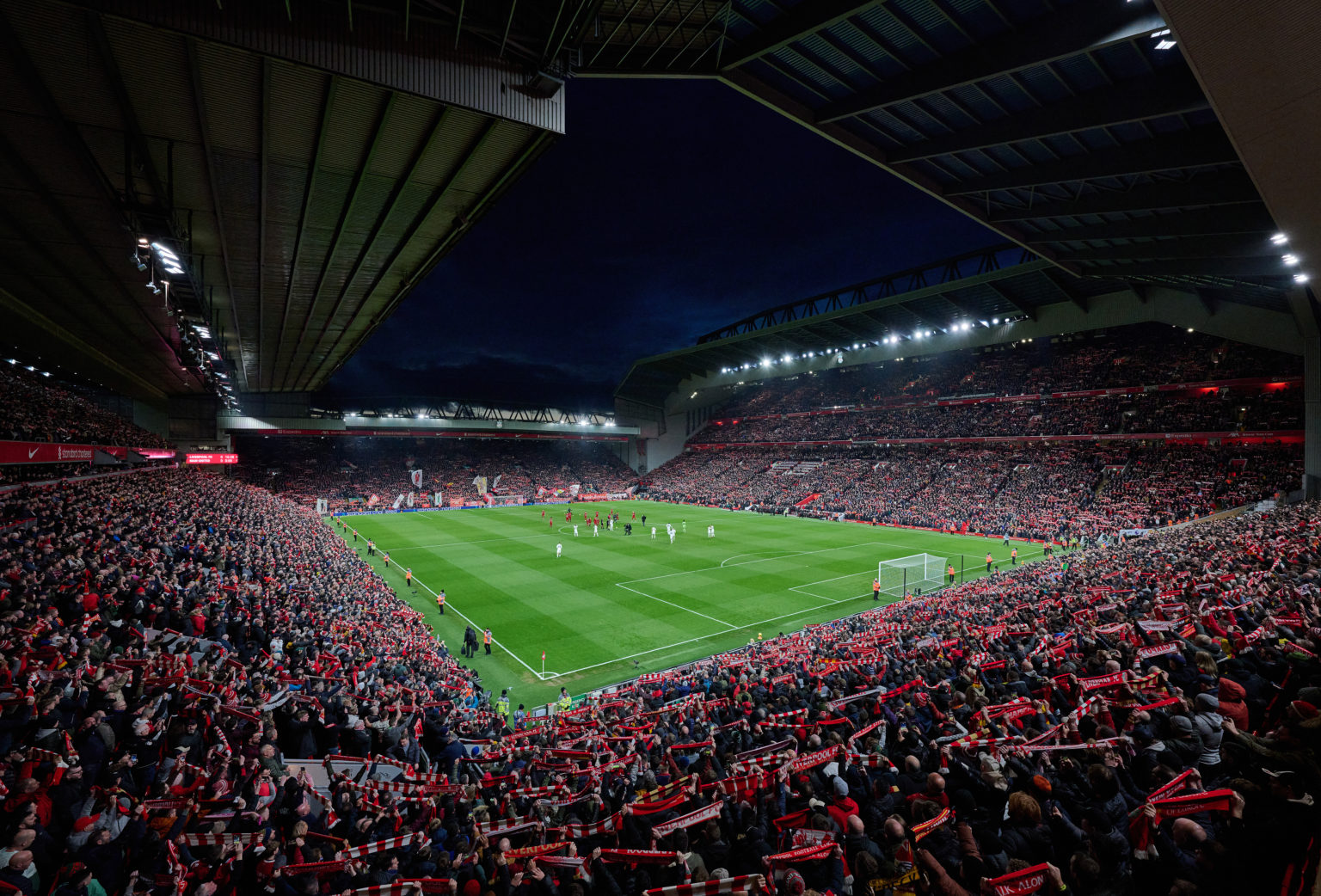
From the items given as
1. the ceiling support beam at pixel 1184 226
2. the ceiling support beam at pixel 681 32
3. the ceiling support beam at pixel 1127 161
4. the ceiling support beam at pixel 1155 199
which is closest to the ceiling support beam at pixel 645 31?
the ceiling support beam at pixel 681 32

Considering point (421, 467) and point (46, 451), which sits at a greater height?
point (46, 451)

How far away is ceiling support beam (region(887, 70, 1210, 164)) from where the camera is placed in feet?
35.1

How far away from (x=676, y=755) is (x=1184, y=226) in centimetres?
1857

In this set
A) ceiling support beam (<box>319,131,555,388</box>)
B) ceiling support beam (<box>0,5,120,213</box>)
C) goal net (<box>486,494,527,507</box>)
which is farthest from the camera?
goal net (<box>486,494,527,507</box>)

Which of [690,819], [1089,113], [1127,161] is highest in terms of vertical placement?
[1089,113]

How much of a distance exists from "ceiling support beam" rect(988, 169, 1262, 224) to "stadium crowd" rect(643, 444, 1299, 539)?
2362 cm

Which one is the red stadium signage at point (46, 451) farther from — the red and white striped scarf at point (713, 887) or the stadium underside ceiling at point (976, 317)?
the stadium underside ceiling at point (976, 317)

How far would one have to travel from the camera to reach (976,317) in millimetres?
47781

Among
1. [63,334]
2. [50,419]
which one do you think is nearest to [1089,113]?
[63,334]

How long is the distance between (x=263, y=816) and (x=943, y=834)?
612cm

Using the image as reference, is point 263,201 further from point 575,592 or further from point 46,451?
point 575,592

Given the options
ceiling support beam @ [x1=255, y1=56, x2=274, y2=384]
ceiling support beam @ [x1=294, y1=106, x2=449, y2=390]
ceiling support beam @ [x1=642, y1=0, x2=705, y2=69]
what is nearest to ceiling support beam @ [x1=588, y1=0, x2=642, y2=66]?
ceiling support beam @ [x1=642, y1=0, x2=705, y2=69]

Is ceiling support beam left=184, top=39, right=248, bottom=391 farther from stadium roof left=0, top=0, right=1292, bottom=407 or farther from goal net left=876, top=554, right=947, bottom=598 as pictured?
goal net left=876, top=554, right=947, bottom=598

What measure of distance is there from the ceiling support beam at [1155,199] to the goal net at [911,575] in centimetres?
1479
